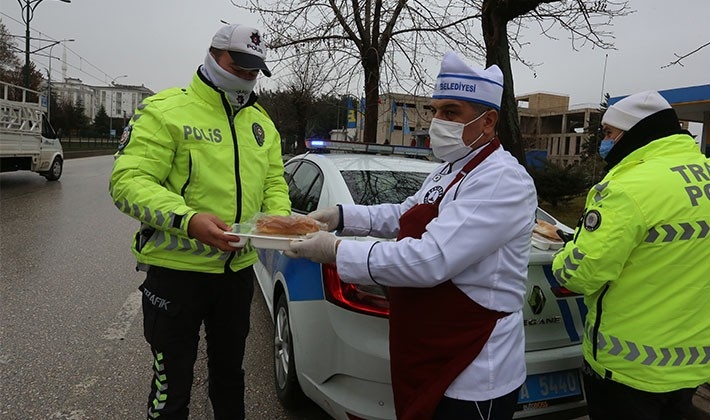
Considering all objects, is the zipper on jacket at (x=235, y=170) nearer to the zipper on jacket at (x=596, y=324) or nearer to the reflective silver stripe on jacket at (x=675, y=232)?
the zipper on jacket at (x=596, y=324)

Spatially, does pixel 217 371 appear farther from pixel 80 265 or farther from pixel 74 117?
pixel 74 117

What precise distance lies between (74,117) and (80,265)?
52.7 m

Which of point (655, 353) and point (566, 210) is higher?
point (655, 353)

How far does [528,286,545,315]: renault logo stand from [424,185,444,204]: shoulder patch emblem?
0.93m

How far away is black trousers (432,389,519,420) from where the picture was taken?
5.42ft

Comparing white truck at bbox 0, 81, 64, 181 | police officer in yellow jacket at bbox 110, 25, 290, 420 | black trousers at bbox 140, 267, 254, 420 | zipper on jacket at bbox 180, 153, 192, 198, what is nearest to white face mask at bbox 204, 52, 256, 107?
police officer in yellow jacket at bbox 110, 25, 290, 420

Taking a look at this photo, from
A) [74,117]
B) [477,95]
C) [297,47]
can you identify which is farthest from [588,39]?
[74,117]

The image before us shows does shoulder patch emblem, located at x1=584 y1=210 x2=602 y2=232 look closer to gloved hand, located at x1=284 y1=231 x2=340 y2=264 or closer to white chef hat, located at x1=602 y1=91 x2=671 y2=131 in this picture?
white chef hat, located at x1=602 y1=91 x2=671 y2=131

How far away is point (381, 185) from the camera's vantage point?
11.1ft

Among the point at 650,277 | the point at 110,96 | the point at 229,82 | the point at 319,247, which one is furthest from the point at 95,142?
the point at 110,96

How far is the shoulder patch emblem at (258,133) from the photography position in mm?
2373

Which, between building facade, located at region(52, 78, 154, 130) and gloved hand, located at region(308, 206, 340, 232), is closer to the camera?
gloved hand, located at region(308, 206, 340, 232)

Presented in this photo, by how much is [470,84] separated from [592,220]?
76 cm

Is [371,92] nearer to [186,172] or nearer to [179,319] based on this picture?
[186,172]
